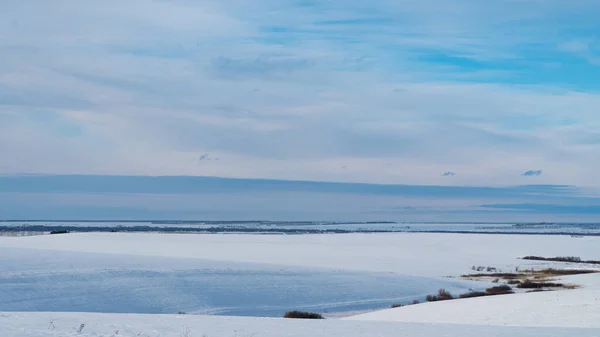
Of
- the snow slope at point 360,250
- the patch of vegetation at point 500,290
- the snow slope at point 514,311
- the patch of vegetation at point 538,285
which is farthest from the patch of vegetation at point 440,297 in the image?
the snow slope at point 360,250

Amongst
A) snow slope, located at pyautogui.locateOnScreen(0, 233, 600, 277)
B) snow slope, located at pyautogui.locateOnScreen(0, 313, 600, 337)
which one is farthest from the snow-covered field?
snow slope, located at pyautogui.locateOnScreen(0, 233, 600, 277)

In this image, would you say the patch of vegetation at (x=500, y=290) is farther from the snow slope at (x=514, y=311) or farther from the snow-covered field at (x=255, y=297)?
the snow slope at (x=514, y=311)

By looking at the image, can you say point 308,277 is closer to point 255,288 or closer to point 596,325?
point 255,288

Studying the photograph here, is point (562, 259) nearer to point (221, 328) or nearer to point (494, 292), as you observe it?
point (494, 292)

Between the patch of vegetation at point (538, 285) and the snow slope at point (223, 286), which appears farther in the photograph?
the patch of vegetation at point (538, 285)

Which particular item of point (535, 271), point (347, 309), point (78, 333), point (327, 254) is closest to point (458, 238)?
point (327, 254)

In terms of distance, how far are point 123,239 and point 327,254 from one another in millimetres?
20707

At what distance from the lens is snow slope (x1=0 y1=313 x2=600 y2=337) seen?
12.6 meters

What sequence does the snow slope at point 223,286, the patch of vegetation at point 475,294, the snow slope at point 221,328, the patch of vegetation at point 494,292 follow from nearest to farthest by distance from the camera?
the snow slope at point 221,328 < the snow slope at point 223,286 < the patch of vegetation at point 475,294 < the patch of vegetation at point 494,292

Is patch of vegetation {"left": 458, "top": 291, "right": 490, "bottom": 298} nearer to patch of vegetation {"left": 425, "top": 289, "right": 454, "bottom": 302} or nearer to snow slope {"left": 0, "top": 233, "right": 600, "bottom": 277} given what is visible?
patch of vegetation {"left": 425, "top": 289, "right": 454, "bottom": 302}

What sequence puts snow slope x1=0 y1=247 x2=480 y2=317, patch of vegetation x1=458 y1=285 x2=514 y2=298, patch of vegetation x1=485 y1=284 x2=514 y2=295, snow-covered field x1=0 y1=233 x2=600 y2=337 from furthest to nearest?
patch of vegetation x1=485 y1=284 x2=514 y2=295 < patch of vegetation x1=458 y1=285 x2=514 y2=298 < snow slope x1=0 y1=247 x2=480 y2=317 < snow-covered field x1=0 y1=233 x2=600 y2=337

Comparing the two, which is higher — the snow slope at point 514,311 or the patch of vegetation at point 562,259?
the patch of vegetation at point 562,259

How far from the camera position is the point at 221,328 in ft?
46.5

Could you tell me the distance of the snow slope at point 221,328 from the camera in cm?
1257
